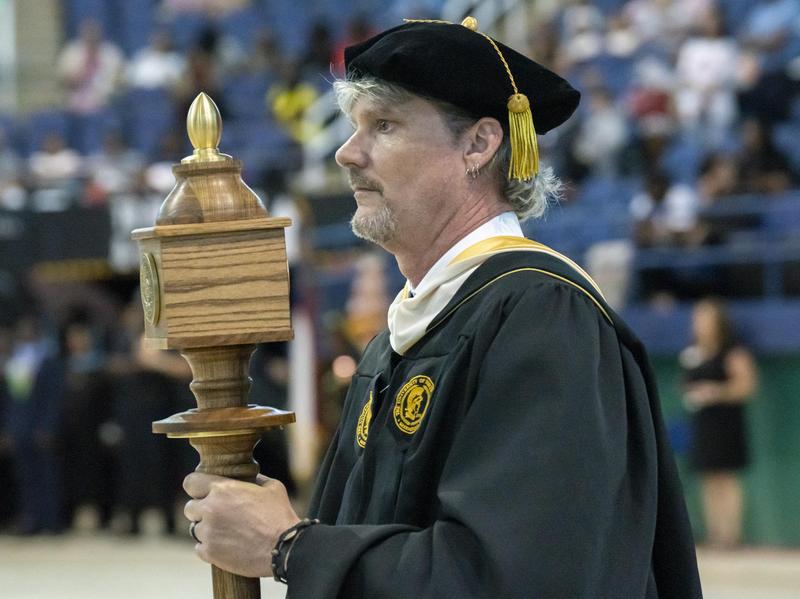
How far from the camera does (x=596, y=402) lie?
2154mm

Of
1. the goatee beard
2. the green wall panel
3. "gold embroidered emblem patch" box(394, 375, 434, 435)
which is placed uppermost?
the goatee beard

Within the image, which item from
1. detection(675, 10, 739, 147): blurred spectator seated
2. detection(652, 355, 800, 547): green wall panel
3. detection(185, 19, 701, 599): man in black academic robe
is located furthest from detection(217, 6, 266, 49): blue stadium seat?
detection(185, 19, 701, 599): man in black academic robe

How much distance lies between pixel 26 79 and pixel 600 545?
17.4 metres

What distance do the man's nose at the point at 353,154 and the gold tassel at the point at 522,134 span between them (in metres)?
0.27

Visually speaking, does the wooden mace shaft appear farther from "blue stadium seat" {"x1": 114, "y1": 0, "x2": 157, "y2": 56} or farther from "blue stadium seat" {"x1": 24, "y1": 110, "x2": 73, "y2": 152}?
"blue stadium seat" {"x1": 114, "y1": 0, "x2": 157, "y2": 56}

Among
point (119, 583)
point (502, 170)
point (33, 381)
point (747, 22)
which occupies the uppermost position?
point (747, 22)

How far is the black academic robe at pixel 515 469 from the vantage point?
2.09 metres

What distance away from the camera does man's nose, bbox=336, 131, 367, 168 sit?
2451mm

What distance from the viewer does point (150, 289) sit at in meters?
2.27

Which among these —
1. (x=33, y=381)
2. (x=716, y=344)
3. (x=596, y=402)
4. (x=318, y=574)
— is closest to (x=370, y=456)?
(x=318, y=574)

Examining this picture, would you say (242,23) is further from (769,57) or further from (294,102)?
(769,57)

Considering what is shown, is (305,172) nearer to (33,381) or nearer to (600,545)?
(33,381)

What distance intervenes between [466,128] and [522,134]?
0.33ft

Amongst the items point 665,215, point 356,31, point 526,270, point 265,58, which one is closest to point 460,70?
point 526,270
